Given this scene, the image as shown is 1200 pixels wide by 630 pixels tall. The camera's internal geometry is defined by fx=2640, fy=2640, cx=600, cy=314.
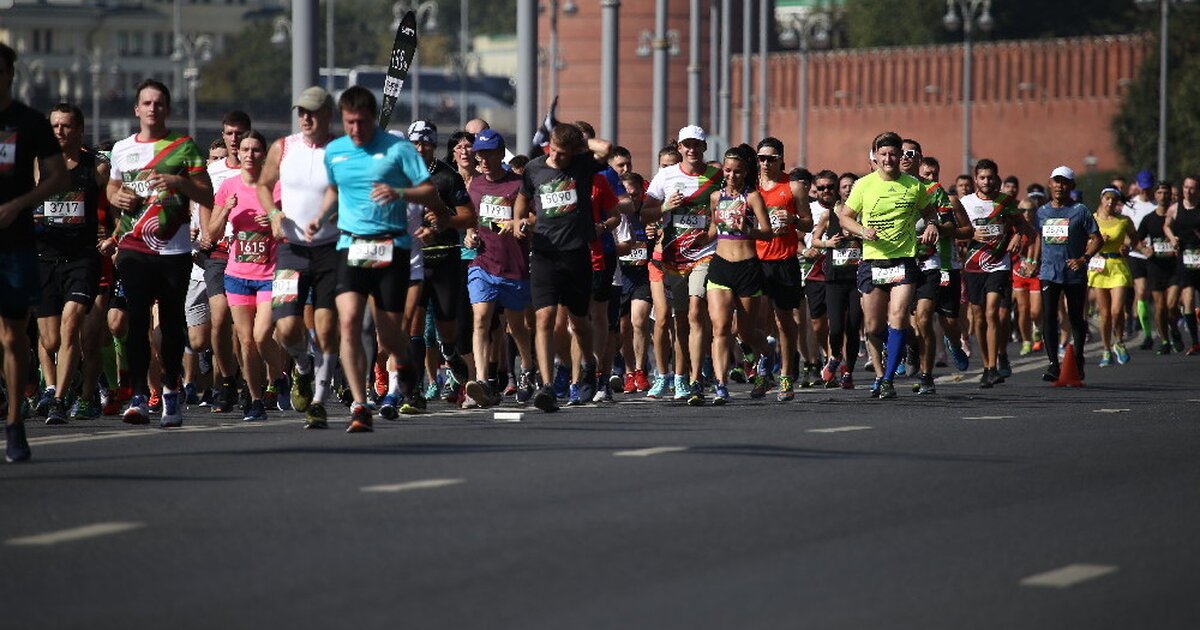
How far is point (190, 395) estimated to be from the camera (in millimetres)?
19281

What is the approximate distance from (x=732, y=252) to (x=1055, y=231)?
19.2 feet

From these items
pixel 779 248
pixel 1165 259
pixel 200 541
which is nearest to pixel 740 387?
pixel 779 248

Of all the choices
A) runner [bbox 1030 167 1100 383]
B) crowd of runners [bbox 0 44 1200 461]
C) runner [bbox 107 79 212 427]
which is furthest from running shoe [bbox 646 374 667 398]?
runner [bbox 107 79 212 427]

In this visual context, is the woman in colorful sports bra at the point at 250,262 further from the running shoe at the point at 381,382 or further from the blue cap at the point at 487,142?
the running shoe at the point at 381,382

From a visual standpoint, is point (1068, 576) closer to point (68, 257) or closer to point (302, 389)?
point (302, 389)

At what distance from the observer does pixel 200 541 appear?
9250 millimetres

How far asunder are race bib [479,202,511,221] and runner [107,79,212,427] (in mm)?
3288

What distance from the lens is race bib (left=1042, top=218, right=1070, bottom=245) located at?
23156 mm

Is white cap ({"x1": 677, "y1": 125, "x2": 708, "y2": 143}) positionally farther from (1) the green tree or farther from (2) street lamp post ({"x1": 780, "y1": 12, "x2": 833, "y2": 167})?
(2) street lamp post ({"x1": 780, "y1": 12, "x2": 833, "y2": 167})

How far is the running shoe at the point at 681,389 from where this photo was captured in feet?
60.7

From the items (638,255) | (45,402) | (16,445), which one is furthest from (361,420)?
(638,255)

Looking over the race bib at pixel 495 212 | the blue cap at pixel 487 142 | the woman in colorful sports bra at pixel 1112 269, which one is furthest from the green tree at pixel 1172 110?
the blue cap at pixel 487 142

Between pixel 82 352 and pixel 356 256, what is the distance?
340cm

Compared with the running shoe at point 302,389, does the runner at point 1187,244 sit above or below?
above
